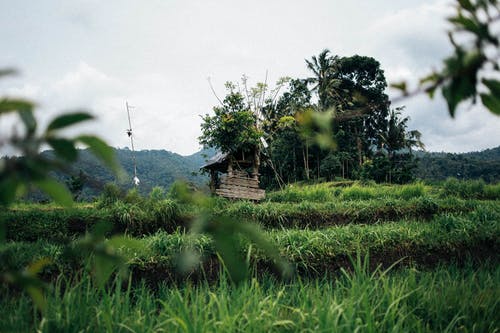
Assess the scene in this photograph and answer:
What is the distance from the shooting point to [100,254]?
504 millimetres

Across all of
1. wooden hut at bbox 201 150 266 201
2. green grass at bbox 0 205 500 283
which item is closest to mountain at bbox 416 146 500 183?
wooden hut at bbox 201 150 266 201

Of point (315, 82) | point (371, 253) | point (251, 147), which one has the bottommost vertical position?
point (371, 253)

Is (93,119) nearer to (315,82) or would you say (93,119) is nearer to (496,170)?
(315,82)

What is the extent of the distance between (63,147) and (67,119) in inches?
1.4

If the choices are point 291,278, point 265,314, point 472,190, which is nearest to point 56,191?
point 265,314

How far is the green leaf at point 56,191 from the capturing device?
0.48m

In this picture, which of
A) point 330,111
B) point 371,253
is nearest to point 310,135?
point 330,111

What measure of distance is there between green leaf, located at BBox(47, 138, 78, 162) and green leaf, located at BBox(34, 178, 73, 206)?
47 mm

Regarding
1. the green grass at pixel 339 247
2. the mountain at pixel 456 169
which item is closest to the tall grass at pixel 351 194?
the green grass at pixel 339 247

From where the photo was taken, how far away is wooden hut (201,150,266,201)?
12984 millimetres

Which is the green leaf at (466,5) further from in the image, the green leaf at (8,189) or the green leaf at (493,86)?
the green leaf at (8,189)

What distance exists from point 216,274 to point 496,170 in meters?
39.9

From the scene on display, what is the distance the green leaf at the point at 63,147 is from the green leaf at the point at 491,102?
23.0 inches

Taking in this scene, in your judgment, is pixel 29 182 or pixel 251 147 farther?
pixel 251 147
